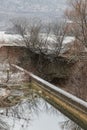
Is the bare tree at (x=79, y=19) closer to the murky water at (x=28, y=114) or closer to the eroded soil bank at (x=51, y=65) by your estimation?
the eroded soil bank at (x=51, y=65)

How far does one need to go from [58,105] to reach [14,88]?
1320 millimetres

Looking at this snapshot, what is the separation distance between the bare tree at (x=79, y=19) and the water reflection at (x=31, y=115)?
938 inches

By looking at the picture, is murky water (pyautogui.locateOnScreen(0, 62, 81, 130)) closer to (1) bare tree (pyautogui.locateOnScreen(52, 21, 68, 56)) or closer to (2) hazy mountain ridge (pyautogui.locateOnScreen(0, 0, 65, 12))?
(1) bare tree (pyautogui.locateOnScreen(52, 21, 68, 56))

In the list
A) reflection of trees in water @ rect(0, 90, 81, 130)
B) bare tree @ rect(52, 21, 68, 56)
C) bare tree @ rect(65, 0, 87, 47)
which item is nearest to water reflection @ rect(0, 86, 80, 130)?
reflection of trees in water @ rect(0, 90, 81, 130)

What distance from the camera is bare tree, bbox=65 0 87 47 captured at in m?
27.6

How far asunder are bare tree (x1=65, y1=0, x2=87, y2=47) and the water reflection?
23.8m

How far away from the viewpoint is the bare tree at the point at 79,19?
27609 millimetres

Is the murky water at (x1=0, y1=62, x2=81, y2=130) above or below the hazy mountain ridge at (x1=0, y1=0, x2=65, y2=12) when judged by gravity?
above

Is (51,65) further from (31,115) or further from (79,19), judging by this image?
(31,115)

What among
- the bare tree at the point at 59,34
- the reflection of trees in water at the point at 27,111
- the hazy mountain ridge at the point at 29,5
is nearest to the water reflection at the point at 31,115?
the reflection of trees in water at the point at 27,111

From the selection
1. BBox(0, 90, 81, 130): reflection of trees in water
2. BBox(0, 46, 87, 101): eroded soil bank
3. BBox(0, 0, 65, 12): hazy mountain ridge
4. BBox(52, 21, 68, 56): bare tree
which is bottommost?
BBox(0, 0, 65, 12): hazy mountain ridge

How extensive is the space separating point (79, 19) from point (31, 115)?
83.3ft

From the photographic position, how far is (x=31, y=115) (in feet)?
10.1

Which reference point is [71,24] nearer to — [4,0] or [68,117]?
[68,117]
